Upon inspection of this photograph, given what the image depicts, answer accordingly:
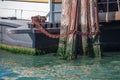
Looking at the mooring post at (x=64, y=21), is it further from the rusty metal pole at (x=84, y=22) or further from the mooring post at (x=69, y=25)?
the rusty metal pole at (x=84, y=22)

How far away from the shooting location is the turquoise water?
14.9 m

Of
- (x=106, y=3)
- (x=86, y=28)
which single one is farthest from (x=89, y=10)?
(x=106, y=3)

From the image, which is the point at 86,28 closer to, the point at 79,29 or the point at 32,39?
the point at 79,29

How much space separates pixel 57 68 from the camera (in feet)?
52.9

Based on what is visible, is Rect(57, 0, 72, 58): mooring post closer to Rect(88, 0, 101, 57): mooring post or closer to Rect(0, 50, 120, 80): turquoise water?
Rect(0, 50, 120, 80): turquoise water

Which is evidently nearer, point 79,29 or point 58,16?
point 79,29

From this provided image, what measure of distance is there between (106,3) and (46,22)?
272 centimetres

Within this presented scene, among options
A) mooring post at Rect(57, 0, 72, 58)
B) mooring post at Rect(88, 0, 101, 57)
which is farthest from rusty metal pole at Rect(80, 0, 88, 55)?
mooring post at Rect(57, 0, 72, 58)

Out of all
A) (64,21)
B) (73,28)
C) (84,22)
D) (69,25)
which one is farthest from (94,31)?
(64,21)

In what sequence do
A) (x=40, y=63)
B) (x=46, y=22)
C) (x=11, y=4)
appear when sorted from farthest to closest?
(x=11, y=4), (x=46, y=22), (x=40, y=63)

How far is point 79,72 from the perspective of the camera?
1545cm

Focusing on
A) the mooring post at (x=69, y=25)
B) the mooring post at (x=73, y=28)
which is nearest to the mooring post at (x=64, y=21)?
the mooring post at (x=69, y=25)

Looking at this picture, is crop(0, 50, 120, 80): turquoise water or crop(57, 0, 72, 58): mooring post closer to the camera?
crop(0, 50, 120, 80): turquoise water

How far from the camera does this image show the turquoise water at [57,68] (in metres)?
14.9
